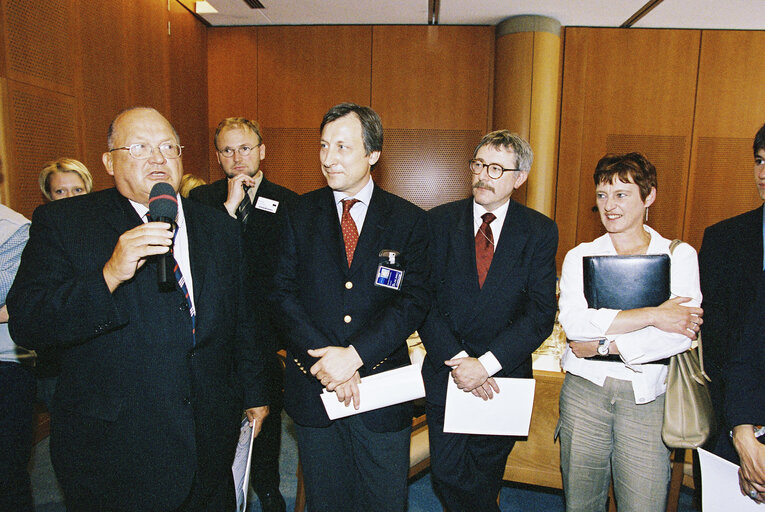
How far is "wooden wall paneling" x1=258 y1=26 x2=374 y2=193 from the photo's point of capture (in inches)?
235

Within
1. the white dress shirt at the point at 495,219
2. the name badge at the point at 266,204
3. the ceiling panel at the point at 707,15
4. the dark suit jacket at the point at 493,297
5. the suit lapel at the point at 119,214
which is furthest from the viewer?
the ceiling panel at the point at 707,15

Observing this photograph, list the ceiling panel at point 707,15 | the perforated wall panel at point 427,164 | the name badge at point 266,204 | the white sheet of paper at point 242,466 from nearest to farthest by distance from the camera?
the white sheet of paper at point 242,466
the name badge at point 266,204
the ceiling panel at point 707,15
the perforated wall panel at point 427,164

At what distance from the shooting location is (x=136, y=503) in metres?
1.38

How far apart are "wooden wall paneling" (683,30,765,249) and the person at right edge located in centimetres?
517

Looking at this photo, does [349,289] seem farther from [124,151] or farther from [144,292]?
[124,151]

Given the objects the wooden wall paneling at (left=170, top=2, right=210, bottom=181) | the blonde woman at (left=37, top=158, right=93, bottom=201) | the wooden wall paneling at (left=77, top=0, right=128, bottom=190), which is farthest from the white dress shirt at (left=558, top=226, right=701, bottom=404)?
the wooden wall paneling at (left=170, top=2, right=210, bottom=181)

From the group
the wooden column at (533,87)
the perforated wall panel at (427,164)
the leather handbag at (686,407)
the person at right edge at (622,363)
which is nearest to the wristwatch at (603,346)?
the person at right edge at (622,363)

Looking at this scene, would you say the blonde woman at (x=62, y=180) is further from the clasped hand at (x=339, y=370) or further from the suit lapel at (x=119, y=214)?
the clasped hand at (x=339, y=370)

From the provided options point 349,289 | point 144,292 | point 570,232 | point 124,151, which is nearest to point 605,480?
point 349,289

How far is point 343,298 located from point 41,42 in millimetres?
3424

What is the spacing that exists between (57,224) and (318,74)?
17.1 ft

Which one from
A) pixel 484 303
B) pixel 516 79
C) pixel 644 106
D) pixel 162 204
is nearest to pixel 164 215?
pixel 162 204

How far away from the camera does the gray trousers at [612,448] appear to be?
1.76 metres

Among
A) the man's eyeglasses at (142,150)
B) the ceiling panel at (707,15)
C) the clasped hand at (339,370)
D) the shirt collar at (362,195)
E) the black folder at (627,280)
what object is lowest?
the clasped hand at (339,370)
